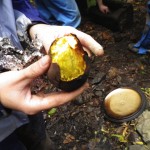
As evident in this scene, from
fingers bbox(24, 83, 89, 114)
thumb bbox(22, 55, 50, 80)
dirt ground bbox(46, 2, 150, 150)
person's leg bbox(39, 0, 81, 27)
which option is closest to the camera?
thumb bbox(22, 55, 50, 80)

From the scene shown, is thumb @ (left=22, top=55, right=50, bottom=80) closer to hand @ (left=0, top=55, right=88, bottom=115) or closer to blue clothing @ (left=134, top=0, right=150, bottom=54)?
hand @ (left=0, top=55, right=88, bottom=115)

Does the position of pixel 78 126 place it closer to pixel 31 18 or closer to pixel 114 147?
pixel 114 147

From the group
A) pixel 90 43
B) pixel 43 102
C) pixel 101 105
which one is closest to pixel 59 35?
pixel 90 43

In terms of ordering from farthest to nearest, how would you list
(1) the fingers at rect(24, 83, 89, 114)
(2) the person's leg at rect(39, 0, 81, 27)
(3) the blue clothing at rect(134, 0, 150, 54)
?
(2) the person's leg at rect(39, 0, 81, 27)
(3) the blue clothing at rect(134, 0, 150, 54)
(1) the fingers at rect(24, 83, 89, 114)

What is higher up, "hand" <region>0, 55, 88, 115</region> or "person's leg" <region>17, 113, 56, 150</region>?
"hand" <region>0, 55, 88, 115</region>

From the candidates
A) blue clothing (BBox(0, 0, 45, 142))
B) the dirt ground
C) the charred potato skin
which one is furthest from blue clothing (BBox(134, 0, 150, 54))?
the charred potato skin

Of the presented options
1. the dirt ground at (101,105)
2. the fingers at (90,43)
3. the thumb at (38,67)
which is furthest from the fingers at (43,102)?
the dirt ground at (101,105)
